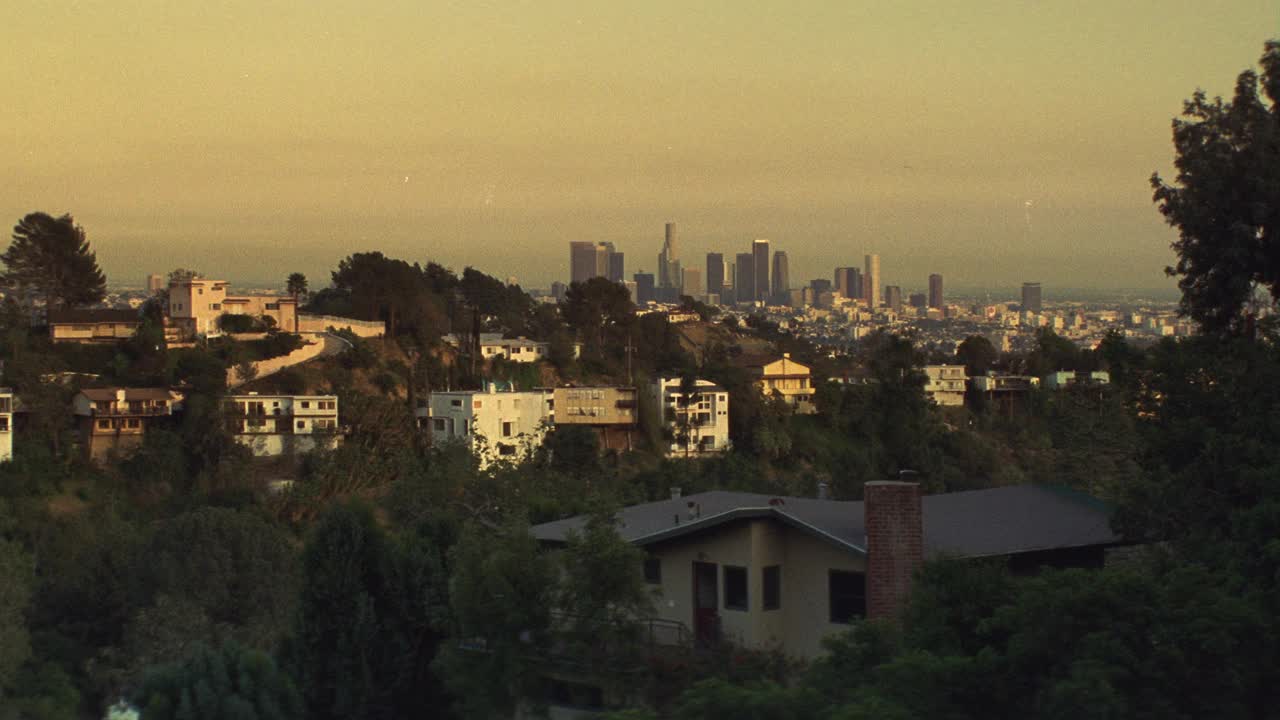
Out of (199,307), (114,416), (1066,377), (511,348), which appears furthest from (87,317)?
(1066,377)

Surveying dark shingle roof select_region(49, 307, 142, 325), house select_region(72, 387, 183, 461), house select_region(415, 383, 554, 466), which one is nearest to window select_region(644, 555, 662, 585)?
house select_region(415, 383, 554, 466)

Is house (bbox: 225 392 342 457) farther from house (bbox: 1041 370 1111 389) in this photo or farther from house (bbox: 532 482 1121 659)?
house (bbox: 532 482 1121 659)

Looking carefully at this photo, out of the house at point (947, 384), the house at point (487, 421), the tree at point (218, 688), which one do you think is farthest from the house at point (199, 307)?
the tree at point (218, 688)

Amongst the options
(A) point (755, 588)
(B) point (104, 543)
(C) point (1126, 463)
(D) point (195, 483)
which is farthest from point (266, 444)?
(A) point (755, 588)

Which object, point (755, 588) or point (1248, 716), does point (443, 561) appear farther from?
point (1248, 716)

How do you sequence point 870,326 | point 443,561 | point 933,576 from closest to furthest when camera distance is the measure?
1. point 933,576
2. point 443,561
3. point 870,326

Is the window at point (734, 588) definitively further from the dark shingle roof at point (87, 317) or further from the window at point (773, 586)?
the dark shingle roof at point (87, 317)
